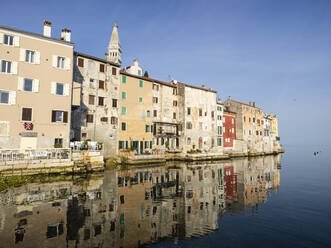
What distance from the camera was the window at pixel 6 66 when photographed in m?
22.5

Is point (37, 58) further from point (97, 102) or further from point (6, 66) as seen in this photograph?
point (97, 102)

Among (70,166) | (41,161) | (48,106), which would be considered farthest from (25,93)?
(70,166)

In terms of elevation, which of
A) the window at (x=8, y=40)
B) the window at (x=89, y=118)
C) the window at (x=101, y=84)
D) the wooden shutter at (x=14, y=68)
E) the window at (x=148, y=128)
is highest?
the window at (x=8, y=40)

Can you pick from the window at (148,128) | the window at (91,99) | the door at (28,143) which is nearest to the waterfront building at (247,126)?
the window at (148,128)

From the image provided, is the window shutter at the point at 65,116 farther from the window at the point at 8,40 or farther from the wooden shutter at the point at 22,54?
the window at the point at 8,40

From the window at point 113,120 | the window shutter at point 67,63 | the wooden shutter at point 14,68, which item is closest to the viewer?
the wooden shutter at point 14,68

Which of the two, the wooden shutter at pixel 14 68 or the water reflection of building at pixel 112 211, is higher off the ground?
the wooden shutter at pixel 14 68

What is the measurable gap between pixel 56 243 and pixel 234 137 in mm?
58986

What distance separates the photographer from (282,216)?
12.9m

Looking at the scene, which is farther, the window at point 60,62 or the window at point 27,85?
the window at point 60,62

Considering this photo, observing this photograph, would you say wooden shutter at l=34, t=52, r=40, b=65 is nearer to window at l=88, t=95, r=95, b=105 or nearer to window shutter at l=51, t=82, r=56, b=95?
window shutter at l=51, t=82, r=56, b=95

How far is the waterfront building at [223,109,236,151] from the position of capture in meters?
58.5

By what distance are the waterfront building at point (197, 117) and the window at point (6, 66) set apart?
3231 centimetres

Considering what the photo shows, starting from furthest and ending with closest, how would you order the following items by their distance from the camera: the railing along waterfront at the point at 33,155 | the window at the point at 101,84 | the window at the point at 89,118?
the window at the point at 101,84
the window at the point at 89,118
the railing along waterfront at the point at 33,155
